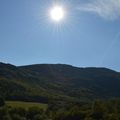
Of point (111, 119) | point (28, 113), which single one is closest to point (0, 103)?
point (28, 113)

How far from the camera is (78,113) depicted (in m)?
140

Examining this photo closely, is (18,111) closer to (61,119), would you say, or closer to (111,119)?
(61,119)

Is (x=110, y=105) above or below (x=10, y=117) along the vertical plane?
above

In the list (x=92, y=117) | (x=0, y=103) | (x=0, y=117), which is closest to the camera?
(x=92, y=117)

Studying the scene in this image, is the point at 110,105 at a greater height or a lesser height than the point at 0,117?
greater

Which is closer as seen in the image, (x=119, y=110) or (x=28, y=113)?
(x=119, y=110)

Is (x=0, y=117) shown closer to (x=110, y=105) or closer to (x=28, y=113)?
(x=28, y=113)

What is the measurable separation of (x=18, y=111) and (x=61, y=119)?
72.0 ft

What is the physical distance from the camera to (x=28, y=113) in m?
154

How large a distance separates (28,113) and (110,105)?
36.3m

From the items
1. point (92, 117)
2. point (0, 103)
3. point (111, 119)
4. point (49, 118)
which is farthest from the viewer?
point (0, 103)

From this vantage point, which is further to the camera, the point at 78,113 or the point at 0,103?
the point at 0,103

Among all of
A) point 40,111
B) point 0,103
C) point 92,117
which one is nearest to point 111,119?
point 92,117

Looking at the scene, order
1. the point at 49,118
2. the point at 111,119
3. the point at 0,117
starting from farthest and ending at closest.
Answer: the point at 49,118 < the point at 0,117 < the point at 111,119
